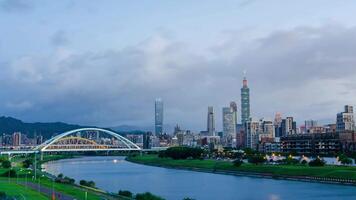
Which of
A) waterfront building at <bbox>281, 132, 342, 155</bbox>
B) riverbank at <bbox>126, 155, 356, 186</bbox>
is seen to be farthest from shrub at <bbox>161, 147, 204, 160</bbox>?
waterfront building at <bbox>281, 132, 342, 155</bbox>

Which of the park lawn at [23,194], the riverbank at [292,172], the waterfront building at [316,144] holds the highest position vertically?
the waterfront building at [316,144]

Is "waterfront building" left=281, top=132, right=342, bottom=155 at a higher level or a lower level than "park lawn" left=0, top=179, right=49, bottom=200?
higher

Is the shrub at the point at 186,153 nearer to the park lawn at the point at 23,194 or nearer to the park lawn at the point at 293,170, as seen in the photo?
the park lawn at the point at 293,170

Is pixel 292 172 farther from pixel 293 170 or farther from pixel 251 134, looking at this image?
pixel 251 134

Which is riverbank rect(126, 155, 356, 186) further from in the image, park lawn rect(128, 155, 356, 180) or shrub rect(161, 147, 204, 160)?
shrub rect(161, 147, 204, 160)

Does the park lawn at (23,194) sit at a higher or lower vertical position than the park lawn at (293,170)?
higher

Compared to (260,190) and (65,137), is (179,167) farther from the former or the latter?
(65,137)

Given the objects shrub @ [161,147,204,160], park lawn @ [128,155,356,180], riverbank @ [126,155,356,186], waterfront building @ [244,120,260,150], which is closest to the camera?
riverbank @ [126,155,356,186]

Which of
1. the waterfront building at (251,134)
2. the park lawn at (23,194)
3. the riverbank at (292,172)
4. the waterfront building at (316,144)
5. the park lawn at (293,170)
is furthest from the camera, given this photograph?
the waterfront building at (251,134)

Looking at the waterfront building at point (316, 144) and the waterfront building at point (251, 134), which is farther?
the waterfront building at point (251, 134)

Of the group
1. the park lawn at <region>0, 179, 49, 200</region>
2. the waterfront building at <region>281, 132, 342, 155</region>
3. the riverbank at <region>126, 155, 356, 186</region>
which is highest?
the waterfront building at <region>281, 132, 342, 155</region>

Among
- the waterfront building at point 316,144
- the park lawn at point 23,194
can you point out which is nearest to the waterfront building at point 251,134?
the waterfront building at point 316,144

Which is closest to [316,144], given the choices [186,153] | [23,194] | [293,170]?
[186,153]
